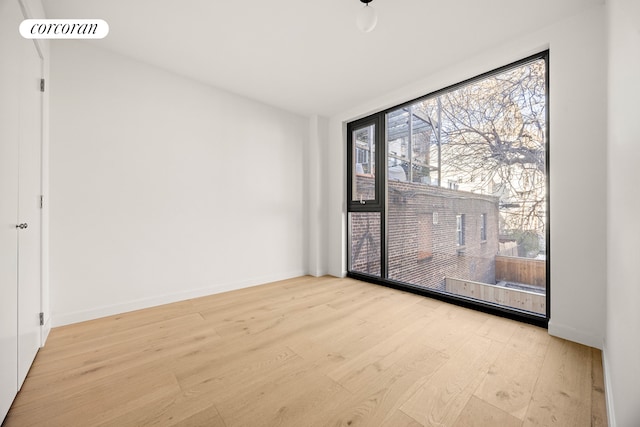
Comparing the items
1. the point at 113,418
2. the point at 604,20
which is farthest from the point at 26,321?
the point at 604,20

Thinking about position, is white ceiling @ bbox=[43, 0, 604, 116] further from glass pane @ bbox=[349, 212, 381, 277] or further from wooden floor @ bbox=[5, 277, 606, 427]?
wooden floor @ bbox=[5, 277, 606, 427]

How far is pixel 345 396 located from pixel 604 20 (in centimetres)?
310

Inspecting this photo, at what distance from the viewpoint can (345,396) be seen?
4.48ft

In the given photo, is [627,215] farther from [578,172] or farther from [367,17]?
[367,17]

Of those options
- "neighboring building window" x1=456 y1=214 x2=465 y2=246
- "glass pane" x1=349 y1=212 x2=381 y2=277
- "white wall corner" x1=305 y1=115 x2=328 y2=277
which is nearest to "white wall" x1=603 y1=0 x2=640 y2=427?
"neighboring building window" x1=456 y1=214 x2=465 y2=246

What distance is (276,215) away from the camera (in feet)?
12.4

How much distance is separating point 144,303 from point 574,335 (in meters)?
3.84

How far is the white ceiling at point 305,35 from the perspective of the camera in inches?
76.4

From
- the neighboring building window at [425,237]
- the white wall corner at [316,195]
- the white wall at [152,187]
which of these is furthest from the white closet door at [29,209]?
the neighboring building window at [425,237]

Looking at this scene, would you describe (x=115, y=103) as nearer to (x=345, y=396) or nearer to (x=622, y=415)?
(x=345, y=396)

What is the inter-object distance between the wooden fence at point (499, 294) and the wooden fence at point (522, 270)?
0.10m

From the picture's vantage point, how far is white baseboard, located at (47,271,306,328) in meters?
2.25

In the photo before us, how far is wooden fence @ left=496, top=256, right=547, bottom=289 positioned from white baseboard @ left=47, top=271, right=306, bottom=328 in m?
2.79

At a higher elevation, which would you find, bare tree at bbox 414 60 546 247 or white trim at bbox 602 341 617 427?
bare tree at bbox 414 60 546 247
